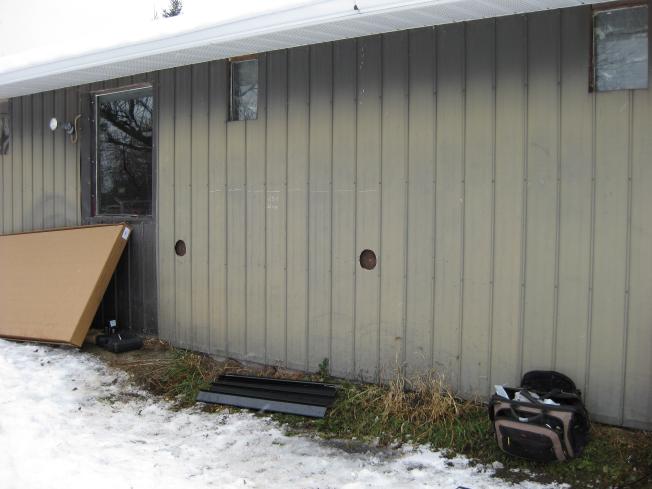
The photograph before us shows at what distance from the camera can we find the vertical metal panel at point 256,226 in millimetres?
4500

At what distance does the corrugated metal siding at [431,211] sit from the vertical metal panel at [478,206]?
12 millimetres

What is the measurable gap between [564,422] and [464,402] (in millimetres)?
829

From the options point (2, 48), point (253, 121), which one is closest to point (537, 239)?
point (253, 121)

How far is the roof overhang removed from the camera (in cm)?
316

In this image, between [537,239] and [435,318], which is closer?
[537,239]

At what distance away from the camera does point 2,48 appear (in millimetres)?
20547

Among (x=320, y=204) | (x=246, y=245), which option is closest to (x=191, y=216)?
(x=246, y=245)

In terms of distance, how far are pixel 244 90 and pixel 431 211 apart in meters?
1.88

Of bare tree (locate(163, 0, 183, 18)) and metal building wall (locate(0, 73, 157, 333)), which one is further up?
bare tree (locate(163, 0, 183, 18))

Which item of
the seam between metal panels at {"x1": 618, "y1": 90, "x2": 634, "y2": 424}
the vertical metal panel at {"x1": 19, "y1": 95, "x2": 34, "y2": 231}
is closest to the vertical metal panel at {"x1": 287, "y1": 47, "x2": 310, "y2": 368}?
the seam between metal panels at {"x1": 618, "y1": 90, "x2": 634, "y2": 424}

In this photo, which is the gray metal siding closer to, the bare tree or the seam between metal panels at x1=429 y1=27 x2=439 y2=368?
the seam between metal panels at x1=429 y1=27 x2=439 y2=368

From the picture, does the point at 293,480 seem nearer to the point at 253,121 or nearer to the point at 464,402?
the point at 464,402

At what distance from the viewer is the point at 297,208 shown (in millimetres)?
4332

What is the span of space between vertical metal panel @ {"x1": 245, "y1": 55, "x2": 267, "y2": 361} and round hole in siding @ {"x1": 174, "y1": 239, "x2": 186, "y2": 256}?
742 millimetres
